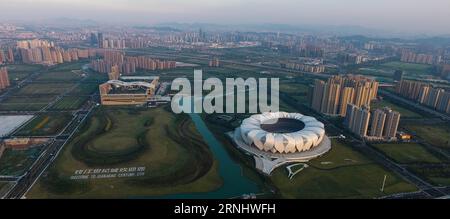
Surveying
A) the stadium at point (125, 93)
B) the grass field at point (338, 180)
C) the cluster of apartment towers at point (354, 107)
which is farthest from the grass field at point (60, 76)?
the grass field at point (338, 180)

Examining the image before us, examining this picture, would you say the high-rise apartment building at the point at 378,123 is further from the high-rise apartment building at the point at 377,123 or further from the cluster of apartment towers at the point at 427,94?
the cluster of apartment towers at the point at 427,94

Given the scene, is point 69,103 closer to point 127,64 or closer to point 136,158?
point 136,158

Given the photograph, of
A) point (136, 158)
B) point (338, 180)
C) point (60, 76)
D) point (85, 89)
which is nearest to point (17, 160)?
point (136, 158)

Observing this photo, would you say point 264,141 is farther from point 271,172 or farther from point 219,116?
point 219,116

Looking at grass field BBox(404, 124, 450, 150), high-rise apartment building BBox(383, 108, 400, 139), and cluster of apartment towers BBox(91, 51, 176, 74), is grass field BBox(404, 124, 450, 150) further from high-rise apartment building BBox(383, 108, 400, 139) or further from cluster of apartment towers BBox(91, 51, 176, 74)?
cluster of apartment towers BBox(91, 51, 176, 74)

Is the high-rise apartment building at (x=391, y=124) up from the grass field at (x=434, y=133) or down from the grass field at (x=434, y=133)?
up

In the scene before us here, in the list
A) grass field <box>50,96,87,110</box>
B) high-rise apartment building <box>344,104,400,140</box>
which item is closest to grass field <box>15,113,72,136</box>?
grass field <box>50,96,87,110</box>

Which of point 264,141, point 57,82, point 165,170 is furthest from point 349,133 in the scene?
point 57,82

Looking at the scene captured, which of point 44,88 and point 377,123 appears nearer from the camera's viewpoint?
point 377,123
